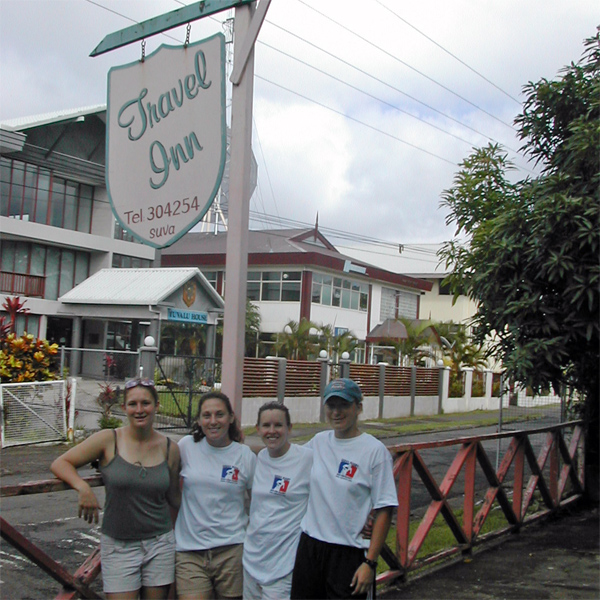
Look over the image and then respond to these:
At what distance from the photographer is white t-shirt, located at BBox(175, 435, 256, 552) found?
3.52m

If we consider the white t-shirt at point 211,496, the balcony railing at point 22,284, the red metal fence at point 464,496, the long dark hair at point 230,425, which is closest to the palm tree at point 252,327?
the balcony railing at point 22,284

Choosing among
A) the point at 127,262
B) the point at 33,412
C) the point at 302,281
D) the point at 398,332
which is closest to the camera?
the point at 33,412

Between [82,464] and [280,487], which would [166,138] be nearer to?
[82,464]

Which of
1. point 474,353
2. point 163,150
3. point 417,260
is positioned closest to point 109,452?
point 163,150

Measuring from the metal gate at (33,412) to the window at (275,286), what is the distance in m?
21.6

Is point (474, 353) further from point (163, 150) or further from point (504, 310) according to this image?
point (163, 150)

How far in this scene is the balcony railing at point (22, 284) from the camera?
89.4 feet

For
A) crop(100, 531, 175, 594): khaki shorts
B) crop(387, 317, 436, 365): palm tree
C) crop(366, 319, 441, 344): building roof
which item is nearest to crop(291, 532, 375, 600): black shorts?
crop(100, 531, 175, 594): khaki shorts

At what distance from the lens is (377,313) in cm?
4122

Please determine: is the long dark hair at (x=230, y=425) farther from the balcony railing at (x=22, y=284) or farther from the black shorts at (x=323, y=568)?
the balcony railing at (x=22, y=284)

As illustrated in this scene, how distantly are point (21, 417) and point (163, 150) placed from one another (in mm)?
10775

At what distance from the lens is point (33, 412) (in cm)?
1406

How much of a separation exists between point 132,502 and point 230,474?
49cm

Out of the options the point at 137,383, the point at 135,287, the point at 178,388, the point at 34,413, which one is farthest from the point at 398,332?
the point at 137,383
